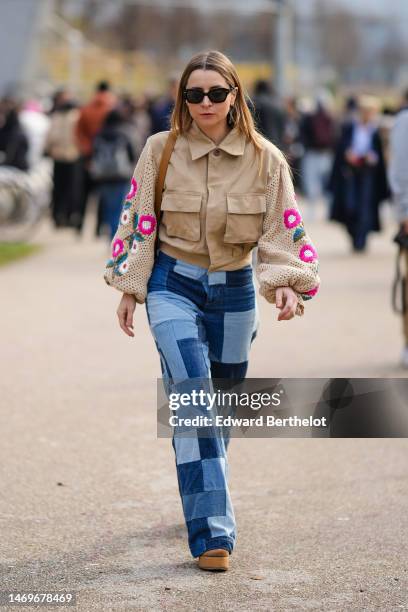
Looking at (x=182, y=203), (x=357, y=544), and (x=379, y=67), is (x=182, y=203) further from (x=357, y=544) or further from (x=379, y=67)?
(x=379, y=67)

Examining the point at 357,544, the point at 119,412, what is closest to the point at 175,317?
the point at 357,544

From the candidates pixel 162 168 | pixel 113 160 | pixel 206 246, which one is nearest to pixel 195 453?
pixel 206 246

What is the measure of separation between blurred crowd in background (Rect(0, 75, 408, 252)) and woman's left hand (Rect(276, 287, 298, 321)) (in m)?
8.47

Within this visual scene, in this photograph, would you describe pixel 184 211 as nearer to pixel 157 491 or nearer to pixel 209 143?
pixel 209 143

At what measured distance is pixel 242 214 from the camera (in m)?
4.96

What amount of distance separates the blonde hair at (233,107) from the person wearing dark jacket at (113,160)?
945cm

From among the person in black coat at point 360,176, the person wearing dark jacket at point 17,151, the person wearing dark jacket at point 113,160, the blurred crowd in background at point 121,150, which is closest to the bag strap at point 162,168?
the blurred crowd in background at point 121,150

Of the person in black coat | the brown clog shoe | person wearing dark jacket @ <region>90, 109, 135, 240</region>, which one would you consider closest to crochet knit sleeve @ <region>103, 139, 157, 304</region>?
the brown clog shoe

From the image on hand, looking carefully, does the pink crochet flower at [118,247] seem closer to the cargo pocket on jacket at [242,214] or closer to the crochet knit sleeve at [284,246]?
the cargo pocket on jacket at [242,214]

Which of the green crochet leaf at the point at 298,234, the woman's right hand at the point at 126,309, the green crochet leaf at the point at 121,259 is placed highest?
the green crochet leaf at the point at 298,234

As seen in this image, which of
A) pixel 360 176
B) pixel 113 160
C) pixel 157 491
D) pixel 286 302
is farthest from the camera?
pixel 360 176

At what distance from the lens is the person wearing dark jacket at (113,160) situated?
14.5 meters

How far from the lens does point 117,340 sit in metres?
10.1

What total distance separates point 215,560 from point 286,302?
0.90 m
